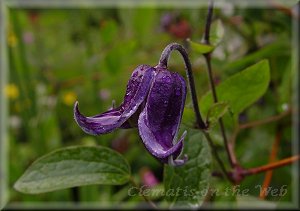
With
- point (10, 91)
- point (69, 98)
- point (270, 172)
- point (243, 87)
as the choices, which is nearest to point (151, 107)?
point (243, 87)

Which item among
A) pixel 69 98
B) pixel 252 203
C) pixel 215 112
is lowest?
pixel 69 98

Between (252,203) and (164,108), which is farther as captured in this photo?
Result: (252,203)

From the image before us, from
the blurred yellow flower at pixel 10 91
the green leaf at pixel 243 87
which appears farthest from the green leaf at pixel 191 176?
the blurred yellow flower at pixel 10 91

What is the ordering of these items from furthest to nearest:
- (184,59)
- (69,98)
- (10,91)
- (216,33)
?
(10,91) < (69,98) < (216,33) < (184,59)

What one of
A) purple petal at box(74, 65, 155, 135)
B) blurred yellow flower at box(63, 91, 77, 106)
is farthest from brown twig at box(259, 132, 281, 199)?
blurred yellow flower at box(63, 91, 77, 106)

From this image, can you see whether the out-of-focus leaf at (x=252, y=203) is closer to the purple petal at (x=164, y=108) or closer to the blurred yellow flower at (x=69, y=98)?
the purple petal at (x=164, y=108)

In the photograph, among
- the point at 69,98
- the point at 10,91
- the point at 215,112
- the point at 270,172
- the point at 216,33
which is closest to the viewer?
the point at 215,112

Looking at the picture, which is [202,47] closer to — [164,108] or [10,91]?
[164,108]

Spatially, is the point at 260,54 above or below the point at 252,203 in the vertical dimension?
above

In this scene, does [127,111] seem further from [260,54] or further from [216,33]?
[260,54]
